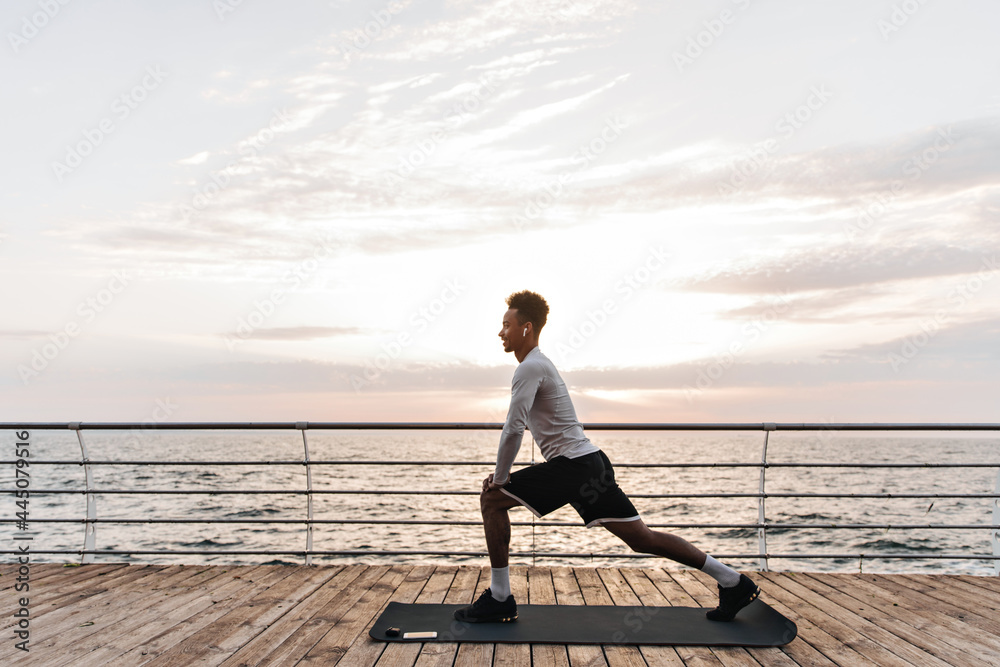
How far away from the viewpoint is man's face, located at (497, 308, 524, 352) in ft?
11.1

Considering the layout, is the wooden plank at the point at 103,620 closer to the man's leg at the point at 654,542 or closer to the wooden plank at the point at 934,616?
the man's leg at the point at 654,542

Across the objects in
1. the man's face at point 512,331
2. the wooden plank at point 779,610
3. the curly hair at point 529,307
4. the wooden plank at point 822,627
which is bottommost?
the wooden plank at point 822,627

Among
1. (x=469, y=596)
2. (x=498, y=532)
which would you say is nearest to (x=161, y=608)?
(x=469, y=596)

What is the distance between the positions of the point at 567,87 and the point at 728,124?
6.77ft

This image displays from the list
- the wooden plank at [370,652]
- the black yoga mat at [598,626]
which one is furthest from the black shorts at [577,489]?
the wooden plank at [370,652]

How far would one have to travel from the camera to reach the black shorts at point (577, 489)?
3.22 m

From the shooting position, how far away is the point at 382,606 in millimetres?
3754

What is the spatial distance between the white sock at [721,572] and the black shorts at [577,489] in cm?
48

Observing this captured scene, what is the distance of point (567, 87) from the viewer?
281 inches

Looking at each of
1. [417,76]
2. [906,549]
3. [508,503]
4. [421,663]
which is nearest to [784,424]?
[508,503]

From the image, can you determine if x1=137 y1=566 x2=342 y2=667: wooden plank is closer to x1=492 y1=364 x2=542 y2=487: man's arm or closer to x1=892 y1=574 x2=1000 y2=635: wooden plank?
x1=492 y1=364 x2=542 y2=487: man's arm

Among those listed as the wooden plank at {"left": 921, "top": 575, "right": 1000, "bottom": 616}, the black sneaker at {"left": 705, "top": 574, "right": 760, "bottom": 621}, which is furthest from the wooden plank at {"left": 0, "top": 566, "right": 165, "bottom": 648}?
the wooden plank at {"left": 921, "top": 575, "right": 1000, "bottom": 616}

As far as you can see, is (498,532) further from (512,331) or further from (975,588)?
(975,588)

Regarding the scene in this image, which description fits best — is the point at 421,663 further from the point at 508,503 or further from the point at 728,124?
the point at 728,124
